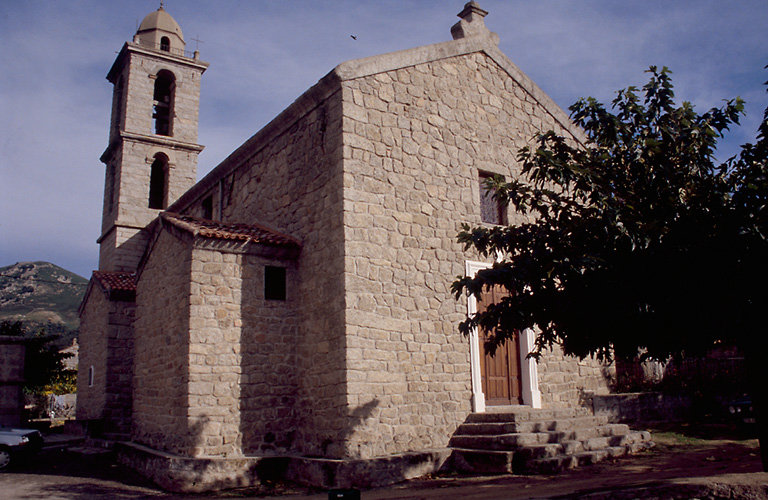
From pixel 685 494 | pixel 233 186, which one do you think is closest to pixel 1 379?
pixel 233 186

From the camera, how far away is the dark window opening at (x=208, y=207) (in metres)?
16.7

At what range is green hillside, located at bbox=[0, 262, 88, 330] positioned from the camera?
298ft

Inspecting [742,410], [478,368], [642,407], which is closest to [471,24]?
[478,368]

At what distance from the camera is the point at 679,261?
22.5ft

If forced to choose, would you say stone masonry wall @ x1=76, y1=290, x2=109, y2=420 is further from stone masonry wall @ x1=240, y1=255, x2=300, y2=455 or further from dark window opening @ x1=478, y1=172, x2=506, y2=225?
dark window opening @ x1=478, y1=172, x2=506, y2=225

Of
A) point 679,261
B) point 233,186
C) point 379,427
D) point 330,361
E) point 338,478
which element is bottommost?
point 338,478

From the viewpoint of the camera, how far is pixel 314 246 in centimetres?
1141

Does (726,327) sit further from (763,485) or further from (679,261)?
(763,485)

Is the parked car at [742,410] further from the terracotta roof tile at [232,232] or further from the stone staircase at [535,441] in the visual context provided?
the terracotta roof tile at [232,232]

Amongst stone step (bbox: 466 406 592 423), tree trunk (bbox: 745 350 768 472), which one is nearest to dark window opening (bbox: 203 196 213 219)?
stone step (bbox: 466 406 592 423)

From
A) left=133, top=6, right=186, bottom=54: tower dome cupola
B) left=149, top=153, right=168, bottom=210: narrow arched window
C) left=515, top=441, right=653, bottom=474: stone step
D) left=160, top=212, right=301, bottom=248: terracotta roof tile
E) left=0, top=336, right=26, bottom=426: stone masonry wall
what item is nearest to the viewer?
left=515, top=441, right=653, bottom=474: stone step

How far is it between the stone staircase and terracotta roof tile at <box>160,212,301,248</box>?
191 inches

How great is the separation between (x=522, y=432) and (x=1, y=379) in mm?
15668

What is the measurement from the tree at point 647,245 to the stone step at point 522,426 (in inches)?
Result: 122
